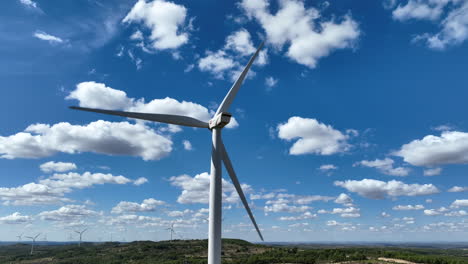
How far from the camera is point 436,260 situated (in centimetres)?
15325

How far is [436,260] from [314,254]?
5807cm

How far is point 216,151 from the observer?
3925 centimetres

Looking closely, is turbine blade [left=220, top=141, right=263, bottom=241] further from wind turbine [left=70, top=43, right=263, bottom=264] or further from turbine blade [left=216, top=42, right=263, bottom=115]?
turbine blade [left=216, top=42, right=263, bottom=115]

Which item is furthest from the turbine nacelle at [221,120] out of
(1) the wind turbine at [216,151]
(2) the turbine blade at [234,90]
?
(2) the turbine blade at [234,90]

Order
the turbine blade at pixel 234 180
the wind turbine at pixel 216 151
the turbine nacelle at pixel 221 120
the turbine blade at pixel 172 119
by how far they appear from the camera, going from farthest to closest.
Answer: the turbine blade at pixel 234 180
the turbine blade at pixel 172 119
the turbine nacelle at pixel 221 120
the wind turbine at pixel 216 151

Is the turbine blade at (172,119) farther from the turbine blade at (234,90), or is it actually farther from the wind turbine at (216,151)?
the turbine blade at (234,90)

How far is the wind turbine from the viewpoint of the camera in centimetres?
3531

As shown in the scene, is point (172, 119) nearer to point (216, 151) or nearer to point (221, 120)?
point (221, 120)

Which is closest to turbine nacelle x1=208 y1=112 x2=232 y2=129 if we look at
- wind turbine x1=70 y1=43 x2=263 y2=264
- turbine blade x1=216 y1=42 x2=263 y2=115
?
wind turbine x1=70 y1=43 x2=263 y2=264

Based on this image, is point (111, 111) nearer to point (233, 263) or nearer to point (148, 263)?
point (233, 263)

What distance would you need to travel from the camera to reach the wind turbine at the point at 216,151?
35312mm

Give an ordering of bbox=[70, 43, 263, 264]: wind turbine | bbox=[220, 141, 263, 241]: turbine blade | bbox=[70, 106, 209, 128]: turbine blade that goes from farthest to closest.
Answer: bbox=[220, 141, 263, 241]: turbine blade
bbox=[70, 106, 209, 128]: turbine blade
bbox=[70, 43, 263, 264]: wind turbine

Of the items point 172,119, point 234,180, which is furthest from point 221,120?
point 234,180

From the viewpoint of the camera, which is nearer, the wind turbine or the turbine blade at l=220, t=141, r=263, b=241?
the wind turbine
